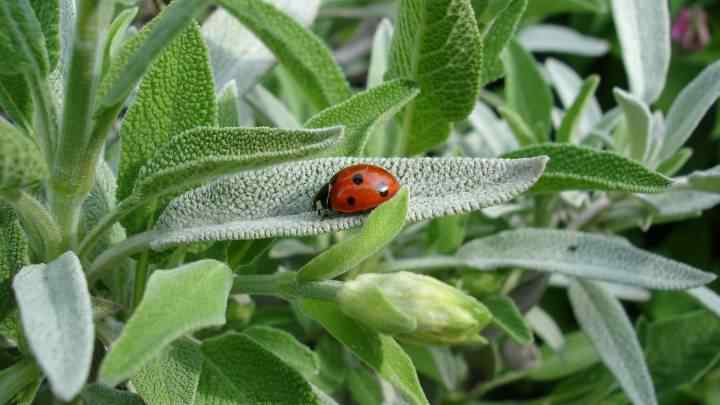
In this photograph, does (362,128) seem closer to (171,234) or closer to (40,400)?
(171,234)

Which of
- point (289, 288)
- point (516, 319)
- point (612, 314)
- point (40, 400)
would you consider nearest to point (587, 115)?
point (612, 314)

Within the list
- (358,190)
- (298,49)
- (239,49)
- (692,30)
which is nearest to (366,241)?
(358,190)

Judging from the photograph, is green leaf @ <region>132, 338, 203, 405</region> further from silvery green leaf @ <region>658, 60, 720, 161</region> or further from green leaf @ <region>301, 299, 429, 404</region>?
silvery green leaf @ <region>658, 60, 720, 161</region>

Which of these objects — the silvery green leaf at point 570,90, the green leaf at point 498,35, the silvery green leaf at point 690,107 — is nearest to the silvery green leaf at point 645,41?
the silvery green leaf at point 690,107

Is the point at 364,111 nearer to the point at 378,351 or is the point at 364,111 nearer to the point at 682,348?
the point at 378,351

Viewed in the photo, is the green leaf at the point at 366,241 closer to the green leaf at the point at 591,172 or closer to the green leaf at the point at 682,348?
the green leaf at the point at 591,172

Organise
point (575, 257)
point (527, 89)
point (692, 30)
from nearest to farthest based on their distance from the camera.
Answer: point (575, 257) → point (527, 89) → point (692, 30)
